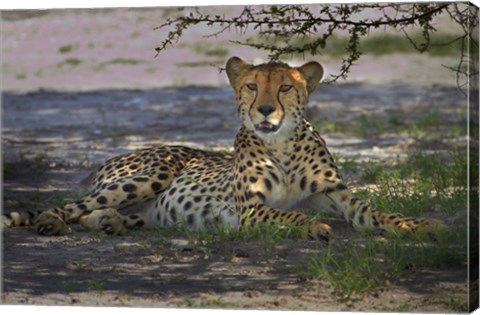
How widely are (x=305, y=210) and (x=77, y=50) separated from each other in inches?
83.4

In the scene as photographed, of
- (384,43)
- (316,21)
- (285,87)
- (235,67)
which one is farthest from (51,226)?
(384,43)

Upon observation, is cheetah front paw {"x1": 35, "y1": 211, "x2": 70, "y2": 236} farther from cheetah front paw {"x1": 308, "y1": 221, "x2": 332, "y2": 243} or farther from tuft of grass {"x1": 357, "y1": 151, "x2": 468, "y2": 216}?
tuft of grass {"x1": 357, "y1": 151, "x2": 468, "y2": 216}

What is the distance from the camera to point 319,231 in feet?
18.2

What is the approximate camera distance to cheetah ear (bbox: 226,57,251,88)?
5.93m

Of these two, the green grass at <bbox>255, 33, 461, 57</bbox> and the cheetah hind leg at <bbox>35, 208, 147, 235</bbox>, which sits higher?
the green grass at <bbox>255, 33, 461, 57</bbox>

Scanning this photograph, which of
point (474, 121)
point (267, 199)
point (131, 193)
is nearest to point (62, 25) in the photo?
point (131, 193)

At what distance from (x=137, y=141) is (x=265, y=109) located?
9.71 feet

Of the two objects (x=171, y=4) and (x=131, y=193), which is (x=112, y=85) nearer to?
(x=131, y=193)

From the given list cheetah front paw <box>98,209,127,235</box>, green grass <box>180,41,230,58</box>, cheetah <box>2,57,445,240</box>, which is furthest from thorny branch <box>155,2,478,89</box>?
green grass <box>180,41,230,58</box>

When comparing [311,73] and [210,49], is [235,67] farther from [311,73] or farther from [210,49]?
[210,49]

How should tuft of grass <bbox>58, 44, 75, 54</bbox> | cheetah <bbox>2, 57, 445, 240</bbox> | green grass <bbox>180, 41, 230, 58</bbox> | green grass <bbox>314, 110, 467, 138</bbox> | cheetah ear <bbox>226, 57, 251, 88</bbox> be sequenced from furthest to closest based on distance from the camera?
green grass <bbox>314, 110, 467, 138</bbox>, tuft of grass <bbox>58, 44, 75, 54</bbox>, green grass <bbox>180, 41, 230, 58</bbox>, cheetah ear <bbox>226, 57, 251, 88</bbox>, cheetah <bbox>2, 57, 445, 240</bbox>

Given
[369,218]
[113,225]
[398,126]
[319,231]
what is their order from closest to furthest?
1. [319,231]
2. [369,218]
3. [113,225]
4. [398,126]

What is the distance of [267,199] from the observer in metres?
5.91

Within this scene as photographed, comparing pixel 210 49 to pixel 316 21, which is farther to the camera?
pixel 210 49
